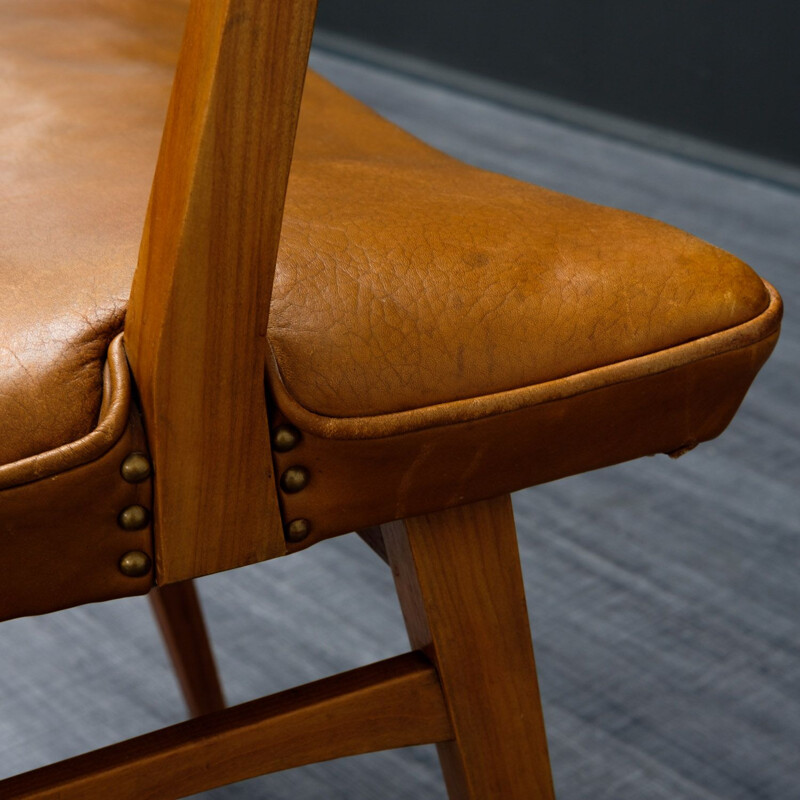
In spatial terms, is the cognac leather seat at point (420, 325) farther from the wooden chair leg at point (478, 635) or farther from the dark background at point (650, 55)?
the dark background at point (650, 55)

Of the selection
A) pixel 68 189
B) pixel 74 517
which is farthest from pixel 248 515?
pixel 68 189

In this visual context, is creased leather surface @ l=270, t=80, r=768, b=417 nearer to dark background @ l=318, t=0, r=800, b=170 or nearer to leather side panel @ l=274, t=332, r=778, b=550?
leather side panel @ l=274, t=332, r=778, b=550

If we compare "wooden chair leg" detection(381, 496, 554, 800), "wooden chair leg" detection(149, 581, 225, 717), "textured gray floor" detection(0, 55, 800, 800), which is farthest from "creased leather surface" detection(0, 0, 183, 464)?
"textured gray floor" detection(0, 55, 800, 800)

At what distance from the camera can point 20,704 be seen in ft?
2.86

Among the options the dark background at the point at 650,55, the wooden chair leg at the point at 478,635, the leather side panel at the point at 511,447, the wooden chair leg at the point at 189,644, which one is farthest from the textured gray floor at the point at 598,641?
the dark background at the point at 650,55

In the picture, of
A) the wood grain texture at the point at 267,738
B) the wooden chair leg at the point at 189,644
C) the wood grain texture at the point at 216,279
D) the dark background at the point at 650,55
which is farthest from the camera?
the dark background at the point at 650,55

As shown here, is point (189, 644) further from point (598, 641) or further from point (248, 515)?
point (248, 515)

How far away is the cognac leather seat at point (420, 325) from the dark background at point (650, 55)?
1.59 m

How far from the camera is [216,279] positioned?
31cm

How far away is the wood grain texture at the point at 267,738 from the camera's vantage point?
0.42 metres

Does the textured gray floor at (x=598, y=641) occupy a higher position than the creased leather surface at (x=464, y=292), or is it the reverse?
the creased leather surface at (x=464, y=292)

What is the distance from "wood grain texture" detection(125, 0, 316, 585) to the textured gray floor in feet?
1.63

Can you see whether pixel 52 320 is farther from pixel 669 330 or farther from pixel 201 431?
pixel 669 330

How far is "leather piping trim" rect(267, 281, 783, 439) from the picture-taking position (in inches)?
13.4
